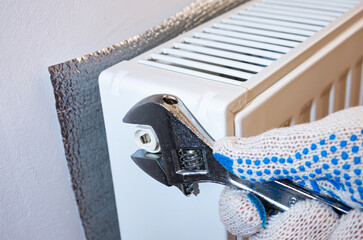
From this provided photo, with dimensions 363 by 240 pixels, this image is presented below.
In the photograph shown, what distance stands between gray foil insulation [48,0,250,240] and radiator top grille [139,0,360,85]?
0.15 feet

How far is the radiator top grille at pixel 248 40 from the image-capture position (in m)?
0.44

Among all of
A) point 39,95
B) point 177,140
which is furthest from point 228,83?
point 39,95

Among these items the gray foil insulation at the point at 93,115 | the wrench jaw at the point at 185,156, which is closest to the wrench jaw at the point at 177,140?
the wrench jaw at the point at 185,156

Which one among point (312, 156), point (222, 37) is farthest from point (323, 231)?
point (222, 37)

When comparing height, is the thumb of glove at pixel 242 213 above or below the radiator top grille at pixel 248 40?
below

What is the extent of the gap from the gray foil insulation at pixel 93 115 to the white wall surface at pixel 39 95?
12 millimetres

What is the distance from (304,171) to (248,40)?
205 millimetres

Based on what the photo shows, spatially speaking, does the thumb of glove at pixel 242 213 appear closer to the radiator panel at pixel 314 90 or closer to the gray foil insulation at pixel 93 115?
the radiator panel at pixel 314 90

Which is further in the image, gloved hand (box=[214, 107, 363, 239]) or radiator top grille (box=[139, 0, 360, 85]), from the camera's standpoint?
radiator top grille (box=[139, 0, 360, 85])

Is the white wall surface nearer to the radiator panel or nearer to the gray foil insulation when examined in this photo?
the gray foil insulation

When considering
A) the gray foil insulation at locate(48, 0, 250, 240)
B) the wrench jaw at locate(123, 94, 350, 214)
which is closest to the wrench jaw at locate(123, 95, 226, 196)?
the wrench jaw at locate(123, 94, 350, 214)

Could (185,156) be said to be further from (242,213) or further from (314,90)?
(314,90)

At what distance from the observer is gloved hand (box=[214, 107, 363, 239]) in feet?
1.02

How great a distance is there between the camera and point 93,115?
494 mm
